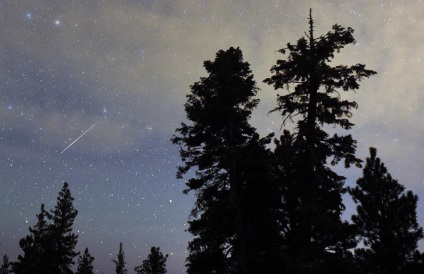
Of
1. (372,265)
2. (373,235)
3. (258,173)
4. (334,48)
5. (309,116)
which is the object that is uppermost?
(334,48)

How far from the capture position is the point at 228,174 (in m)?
18.1

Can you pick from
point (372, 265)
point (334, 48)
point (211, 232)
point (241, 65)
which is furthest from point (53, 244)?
point (334, 48)

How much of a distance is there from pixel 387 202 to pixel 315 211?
8.85 m

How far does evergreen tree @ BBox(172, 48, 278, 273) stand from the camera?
54.1ft

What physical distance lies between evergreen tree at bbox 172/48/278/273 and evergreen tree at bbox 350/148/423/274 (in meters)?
5.77

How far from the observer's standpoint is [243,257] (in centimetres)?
1548

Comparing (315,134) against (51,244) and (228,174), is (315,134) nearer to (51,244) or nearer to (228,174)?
(228,174)

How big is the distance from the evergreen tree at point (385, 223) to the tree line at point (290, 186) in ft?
0.17

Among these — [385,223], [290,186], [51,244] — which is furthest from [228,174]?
[51,244]

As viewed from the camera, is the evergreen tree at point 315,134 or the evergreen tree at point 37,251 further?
the evergreen tree at point 37,251

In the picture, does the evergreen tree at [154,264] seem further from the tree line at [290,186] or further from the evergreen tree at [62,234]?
the tree line at [290,186]

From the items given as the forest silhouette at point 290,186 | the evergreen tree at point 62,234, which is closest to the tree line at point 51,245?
the evergreen tree at point 62,234

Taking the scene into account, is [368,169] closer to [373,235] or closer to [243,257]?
[373,235]

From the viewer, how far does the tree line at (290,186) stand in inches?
571
